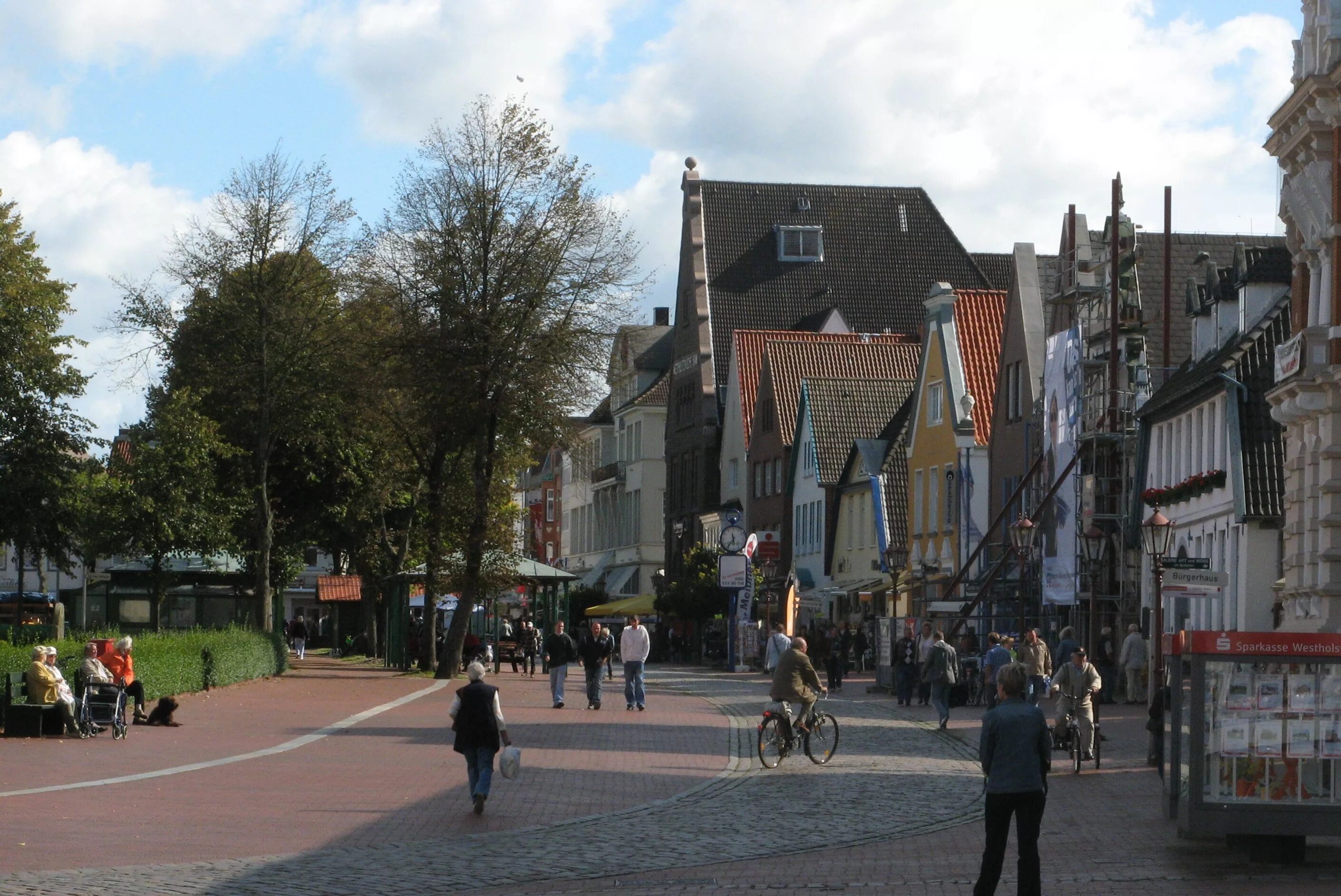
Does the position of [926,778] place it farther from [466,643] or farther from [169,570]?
[169,570]

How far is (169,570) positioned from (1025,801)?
3881 cm

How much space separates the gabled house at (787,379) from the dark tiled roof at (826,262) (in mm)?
7011

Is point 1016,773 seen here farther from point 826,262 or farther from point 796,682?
point 826,262

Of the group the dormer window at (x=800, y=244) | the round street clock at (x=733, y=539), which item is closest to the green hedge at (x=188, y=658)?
the round street clock at (x=733, y=539)

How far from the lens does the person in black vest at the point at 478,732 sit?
17.6 metres

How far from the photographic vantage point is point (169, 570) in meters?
48.4

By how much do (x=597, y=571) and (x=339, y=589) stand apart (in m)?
33.1

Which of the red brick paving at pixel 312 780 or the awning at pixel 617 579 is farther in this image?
the awning at pixel 617 579

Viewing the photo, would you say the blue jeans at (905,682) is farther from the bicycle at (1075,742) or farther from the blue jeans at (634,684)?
the bicycle at (1075,742)

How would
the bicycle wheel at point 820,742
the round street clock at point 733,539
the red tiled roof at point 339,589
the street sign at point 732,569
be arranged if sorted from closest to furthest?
the bicycle wheel at point 820,742 < the street sign at point 732,569 < the round street clock at point 733,539 < the red tiled roof at point 339,589

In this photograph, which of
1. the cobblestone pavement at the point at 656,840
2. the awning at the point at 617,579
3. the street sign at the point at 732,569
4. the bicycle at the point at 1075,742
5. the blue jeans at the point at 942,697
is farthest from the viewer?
the awning at the point at 617,579

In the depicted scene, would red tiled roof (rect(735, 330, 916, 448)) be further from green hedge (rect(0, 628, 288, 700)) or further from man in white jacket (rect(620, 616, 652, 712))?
man in white jacket (rect(620, 616, 652, 712))

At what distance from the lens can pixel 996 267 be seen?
8931cm

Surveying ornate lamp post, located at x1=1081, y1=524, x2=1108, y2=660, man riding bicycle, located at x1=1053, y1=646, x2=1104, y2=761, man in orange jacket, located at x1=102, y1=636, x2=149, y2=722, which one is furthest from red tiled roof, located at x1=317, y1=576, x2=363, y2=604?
man riding bicycle, located at x1=1053, y1=646, x2=1104, y2=761
